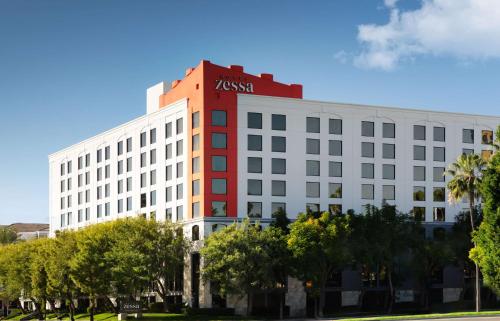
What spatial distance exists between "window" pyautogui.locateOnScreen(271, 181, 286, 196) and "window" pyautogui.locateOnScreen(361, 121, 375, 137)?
45.8 feet

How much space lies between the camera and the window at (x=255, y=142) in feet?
342

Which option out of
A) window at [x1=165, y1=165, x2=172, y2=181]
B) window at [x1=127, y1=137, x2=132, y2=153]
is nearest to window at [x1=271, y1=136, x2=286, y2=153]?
window at [x1=165, y1=165, x2=172, y2=181]

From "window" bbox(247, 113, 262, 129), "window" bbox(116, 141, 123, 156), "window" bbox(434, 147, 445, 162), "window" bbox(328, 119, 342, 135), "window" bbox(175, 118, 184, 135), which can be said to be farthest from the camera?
"window" bbox(116, 141, 123, 156)

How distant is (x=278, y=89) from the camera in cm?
10944

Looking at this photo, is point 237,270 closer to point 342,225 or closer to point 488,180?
point 342,225

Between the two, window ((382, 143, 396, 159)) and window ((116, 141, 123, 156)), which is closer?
window ((382, 143, 396, 159))

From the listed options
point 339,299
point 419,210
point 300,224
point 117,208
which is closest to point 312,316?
point 339,299

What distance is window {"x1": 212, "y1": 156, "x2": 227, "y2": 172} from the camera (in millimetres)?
102250

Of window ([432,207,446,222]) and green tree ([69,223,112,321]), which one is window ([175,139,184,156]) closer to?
green tree ([69,223,112,321])

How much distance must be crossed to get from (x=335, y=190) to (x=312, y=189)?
344cm

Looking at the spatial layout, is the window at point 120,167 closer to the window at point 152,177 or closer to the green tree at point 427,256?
the window at point 152,177

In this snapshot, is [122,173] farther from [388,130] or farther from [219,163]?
[388,130]

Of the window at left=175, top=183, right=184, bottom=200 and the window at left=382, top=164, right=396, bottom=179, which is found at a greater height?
the window at left=382, top=164, right=396, bottom=179

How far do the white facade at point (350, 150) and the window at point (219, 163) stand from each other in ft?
6.69
